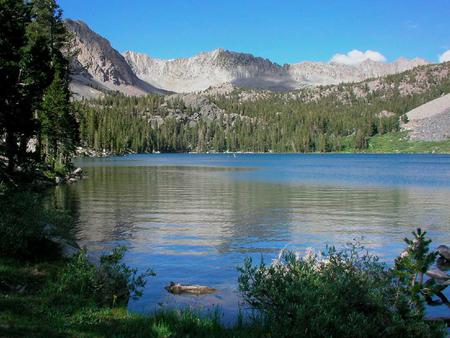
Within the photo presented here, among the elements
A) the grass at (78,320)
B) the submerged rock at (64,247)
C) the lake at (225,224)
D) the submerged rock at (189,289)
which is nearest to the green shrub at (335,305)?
the grass at (78,320)

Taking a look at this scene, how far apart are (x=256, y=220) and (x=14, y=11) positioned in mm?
25660

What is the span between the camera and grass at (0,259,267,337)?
10703 millimetres

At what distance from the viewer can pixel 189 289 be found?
18.8 meters

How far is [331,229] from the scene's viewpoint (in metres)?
34.5

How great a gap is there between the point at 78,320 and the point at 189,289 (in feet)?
24.7

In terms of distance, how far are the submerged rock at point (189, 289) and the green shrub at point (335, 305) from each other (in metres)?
5.82

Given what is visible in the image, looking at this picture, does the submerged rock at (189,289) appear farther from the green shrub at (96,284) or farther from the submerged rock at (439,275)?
the submerged rock at (439,275)

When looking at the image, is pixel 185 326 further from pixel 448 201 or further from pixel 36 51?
pixel 448 201

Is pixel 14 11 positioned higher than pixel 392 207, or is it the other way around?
pixel 14 11

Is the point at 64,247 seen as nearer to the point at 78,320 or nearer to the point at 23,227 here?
the point at 23,227

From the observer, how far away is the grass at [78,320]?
10703 mm

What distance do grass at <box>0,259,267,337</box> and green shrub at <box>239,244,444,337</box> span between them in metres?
0.86

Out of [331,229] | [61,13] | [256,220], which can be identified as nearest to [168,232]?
[256,220]

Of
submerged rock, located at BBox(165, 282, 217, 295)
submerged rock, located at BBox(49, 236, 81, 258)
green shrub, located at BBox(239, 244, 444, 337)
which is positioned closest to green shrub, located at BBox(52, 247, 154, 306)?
submerged rock, located at BBox(165, 282, 217, 295)
